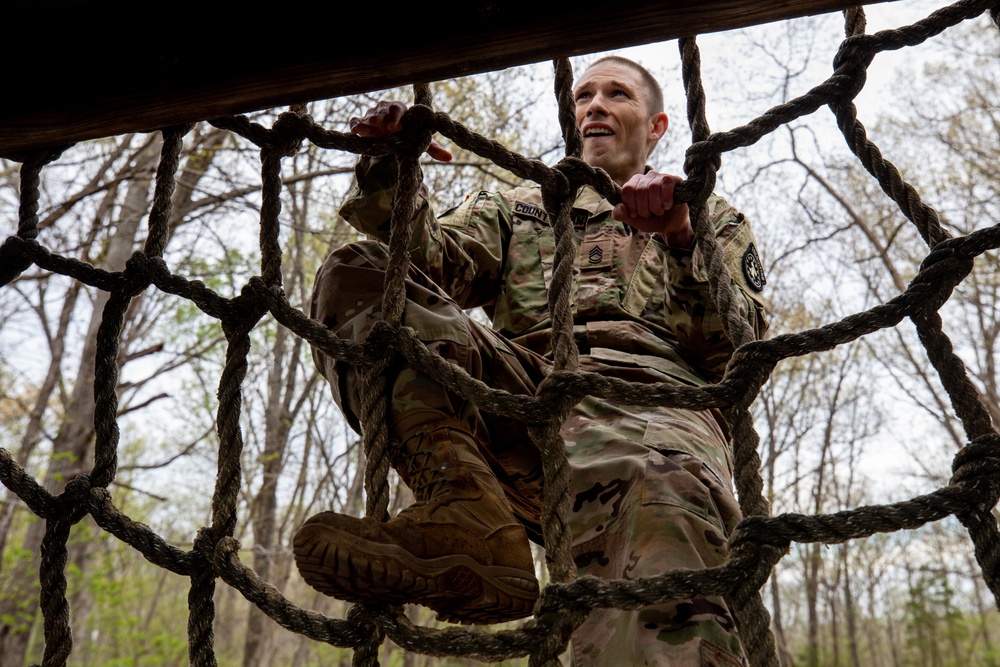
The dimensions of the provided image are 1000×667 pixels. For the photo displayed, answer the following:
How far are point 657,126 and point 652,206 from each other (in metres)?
1.01

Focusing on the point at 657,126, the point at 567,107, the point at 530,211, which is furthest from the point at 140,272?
the point at 657,126

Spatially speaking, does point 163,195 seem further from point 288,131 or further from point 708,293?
point 708,293

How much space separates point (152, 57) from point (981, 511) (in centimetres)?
130

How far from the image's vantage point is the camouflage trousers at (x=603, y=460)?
1.22 meters

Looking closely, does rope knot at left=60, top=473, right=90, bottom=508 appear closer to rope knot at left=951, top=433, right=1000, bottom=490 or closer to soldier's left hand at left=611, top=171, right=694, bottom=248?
soldier's left hand at left=611, top=171, right=694, bottom=248

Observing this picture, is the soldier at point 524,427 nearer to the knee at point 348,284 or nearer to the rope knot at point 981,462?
the knee at point 348,284

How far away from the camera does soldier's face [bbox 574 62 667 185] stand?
210 centimetres

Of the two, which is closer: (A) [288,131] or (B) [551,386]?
(B) [551,386]

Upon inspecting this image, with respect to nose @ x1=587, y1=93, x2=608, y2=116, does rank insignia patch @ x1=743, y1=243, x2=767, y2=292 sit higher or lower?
lower

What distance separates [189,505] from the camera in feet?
39.1

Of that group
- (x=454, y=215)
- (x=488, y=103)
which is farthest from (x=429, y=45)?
(x=488, y=103)

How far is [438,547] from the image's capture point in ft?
3.84

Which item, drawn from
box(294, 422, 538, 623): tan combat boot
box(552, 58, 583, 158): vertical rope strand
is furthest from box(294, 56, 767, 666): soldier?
box(552, 58, 583, 158): vertical rope strand

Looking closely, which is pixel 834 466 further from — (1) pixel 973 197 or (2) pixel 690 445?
(2) pixel 690 445
